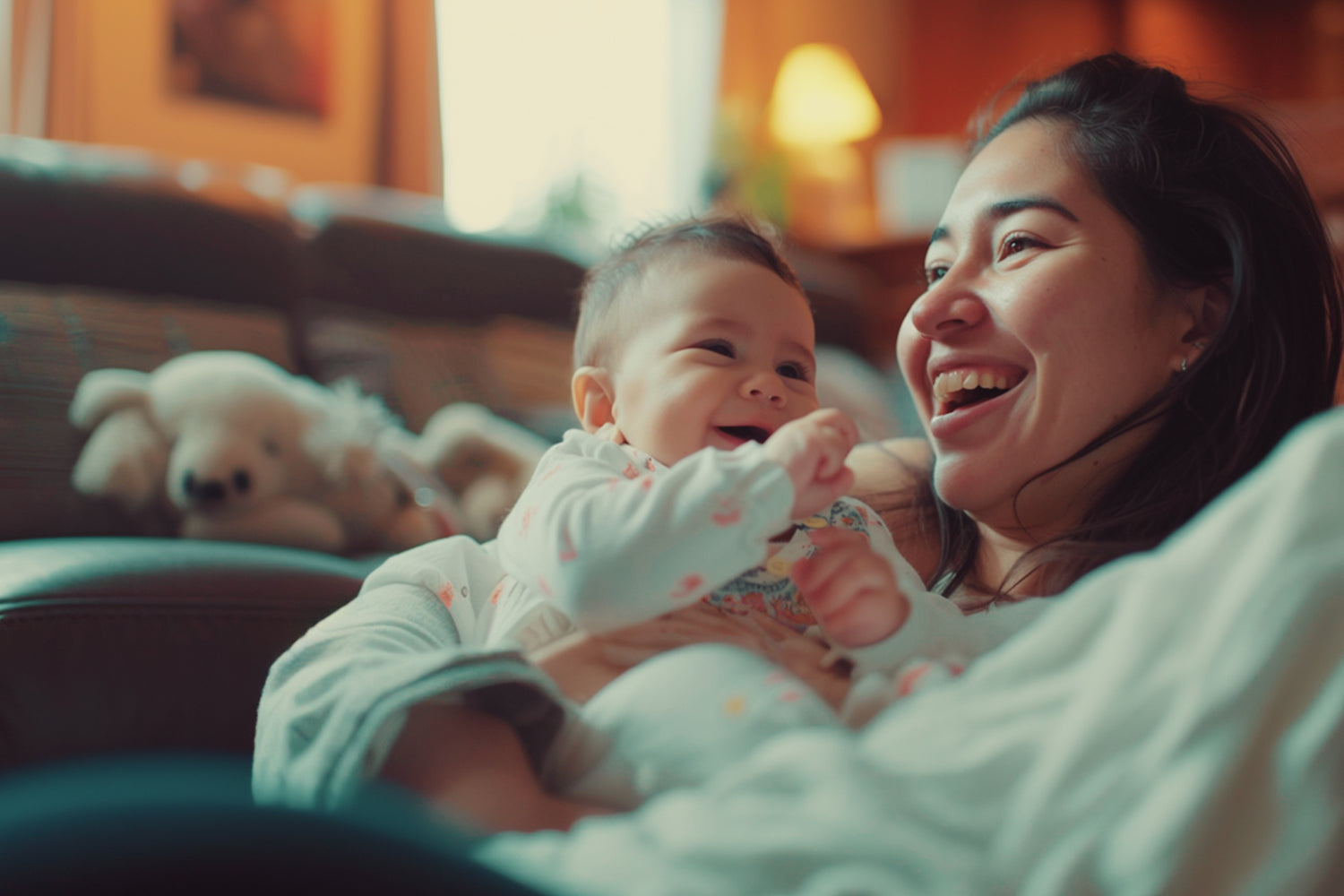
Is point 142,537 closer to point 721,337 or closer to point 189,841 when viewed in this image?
point 721,337

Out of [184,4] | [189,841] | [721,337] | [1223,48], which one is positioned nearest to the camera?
[189,841]

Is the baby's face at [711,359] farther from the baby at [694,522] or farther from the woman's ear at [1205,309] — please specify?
the woman's ear at [1205,309]

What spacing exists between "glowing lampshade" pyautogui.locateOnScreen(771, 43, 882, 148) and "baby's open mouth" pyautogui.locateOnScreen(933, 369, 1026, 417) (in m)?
3.91

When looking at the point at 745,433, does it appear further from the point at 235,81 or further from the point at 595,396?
the point at 235,81

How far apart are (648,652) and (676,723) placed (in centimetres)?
17

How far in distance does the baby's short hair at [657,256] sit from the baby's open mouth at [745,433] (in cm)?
18

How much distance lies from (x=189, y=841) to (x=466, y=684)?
11.1 inches

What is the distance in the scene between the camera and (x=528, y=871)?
1.77 feet

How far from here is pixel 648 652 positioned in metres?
0.84

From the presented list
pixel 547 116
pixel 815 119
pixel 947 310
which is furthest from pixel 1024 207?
pixel 815 119

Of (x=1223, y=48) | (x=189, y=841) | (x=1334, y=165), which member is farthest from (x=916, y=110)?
(x=189, y=841)

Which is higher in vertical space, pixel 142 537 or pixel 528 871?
pixel 528 871

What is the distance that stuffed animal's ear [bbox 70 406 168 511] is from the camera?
1.77m

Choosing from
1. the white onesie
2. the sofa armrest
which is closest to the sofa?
the sofa armrest
